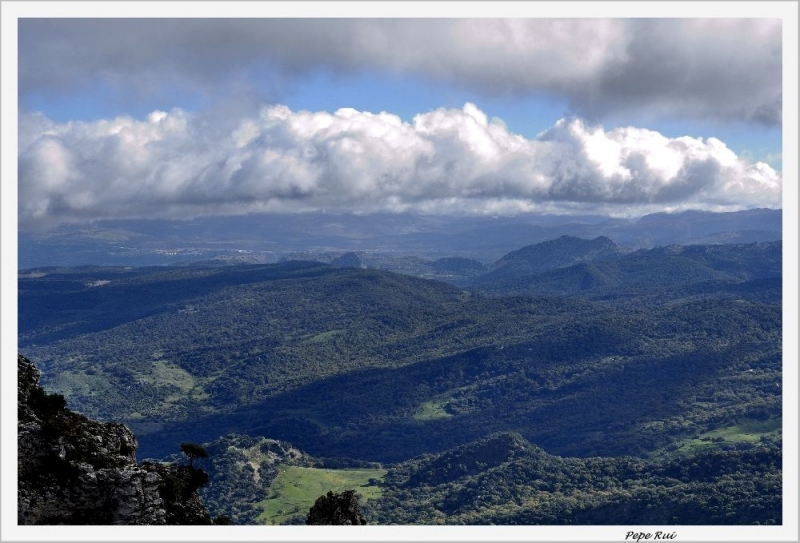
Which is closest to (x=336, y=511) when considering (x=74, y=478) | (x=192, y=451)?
(x=192, y=451)

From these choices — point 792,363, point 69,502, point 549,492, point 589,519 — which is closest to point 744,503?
point 589,519

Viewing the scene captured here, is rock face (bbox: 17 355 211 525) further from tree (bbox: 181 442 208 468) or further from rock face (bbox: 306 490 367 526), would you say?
rock face (bbox: 306 490 367 526)

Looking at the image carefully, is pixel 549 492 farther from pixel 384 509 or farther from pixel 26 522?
pixel 26 522

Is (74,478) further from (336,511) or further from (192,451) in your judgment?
(336,511)

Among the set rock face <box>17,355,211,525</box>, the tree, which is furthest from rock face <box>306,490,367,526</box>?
the tree

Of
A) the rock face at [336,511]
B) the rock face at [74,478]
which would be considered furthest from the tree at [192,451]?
the rock face at [336,511]

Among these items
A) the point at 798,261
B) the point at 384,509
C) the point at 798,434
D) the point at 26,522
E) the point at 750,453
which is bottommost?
the point at 384,509
